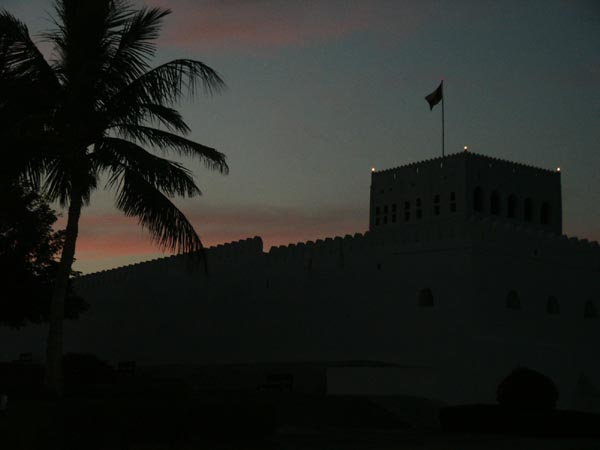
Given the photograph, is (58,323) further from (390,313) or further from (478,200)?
(478,200)

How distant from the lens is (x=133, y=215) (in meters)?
18.2

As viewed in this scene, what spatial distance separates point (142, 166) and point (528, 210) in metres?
25.3

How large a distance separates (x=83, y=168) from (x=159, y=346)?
20.4 m

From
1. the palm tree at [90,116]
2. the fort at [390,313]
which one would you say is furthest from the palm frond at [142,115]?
the fort at [390,313]

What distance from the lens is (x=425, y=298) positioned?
27016 mm

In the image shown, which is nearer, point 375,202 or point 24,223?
point 24,223

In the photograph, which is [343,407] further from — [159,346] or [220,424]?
[159,346]

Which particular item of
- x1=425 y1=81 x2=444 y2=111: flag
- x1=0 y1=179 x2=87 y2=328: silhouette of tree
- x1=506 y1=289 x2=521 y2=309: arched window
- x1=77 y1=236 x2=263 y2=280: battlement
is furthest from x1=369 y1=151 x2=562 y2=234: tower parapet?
x1=0 y1=179 x2=87 y2=328: silhouette of tree

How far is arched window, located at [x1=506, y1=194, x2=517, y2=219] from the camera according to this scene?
3947 cm

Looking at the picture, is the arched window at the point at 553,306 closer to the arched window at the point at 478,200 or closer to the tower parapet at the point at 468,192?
the tower parapet at the point at 468,192

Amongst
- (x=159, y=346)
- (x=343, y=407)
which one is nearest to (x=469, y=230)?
(x=343, y=407)

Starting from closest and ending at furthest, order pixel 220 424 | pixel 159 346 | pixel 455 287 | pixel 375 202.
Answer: pixel 220 424
pixel 455 287
pixel 159 346
pixel 375 202

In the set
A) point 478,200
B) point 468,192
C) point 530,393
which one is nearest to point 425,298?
point 530,393

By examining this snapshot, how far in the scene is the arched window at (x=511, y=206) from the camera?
3947cm
